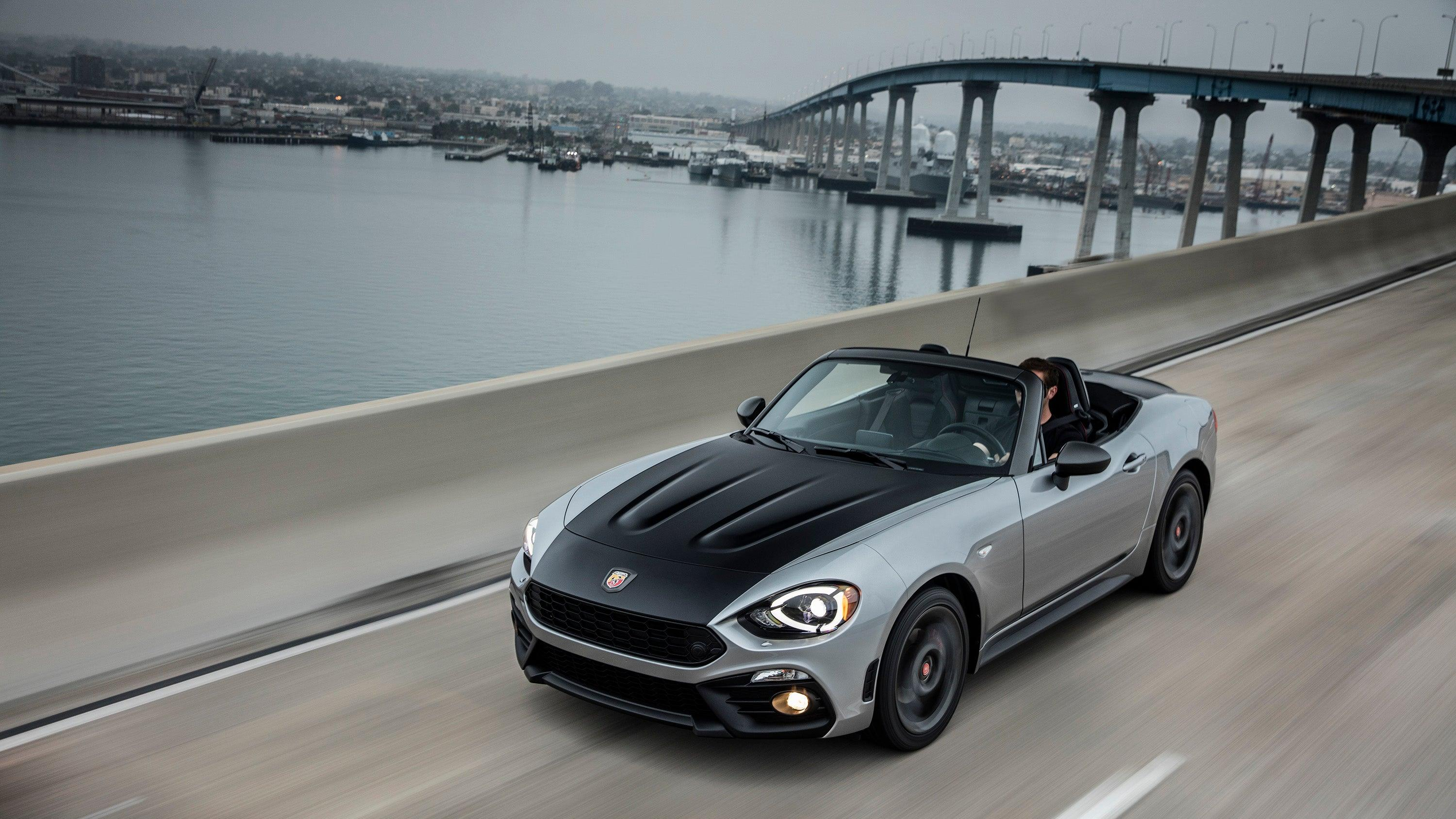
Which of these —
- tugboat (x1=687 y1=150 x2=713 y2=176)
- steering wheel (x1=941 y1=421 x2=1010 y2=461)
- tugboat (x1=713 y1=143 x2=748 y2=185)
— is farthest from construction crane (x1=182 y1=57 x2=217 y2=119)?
steering wheel (x1=941 y1=421 x2=1010 y2=461)

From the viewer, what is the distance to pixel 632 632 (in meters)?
4.00

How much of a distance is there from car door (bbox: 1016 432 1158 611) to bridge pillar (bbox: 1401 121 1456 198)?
67.7 metres

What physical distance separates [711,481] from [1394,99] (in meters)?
68.1

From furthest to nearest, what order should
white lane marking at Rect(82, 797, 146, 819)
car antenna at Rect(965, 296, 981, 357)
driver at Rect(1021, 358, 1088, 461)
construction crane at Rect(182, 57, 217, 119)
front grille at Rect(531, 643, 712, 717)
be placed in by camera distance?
construction crane at Rect(182, 57, 217, 119) → car antenna at Rect(965, 296, 981, 357) → driver at Rect(1021, 358, 1088, 461) → front grille at Rect(531, 643, 712, 717) → white lane marking at Rect(82, 797, 146, 819)

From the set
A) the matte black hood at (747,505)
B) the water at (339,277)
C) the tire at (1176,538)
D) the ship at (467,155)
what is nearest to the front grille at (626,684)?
the matte black hood at (747,505)

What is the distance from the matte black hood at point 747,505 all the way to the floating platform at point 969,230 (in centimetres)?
9651

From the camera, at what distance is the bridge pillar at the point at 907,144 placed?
124m

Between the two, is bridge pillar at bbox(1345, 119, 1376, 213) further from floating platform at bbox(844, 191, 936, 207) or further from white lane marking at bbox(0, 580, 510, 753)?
white lane marking at bbox(0, 580, 510, 753)

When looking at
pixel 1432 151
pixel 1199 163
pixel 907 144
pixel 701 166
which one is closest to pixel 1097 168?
pixel 1199 163

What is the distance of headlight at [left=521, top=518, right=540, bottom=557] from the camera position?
4.61 metres

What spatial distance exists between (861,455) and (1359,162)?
82864 millimetres

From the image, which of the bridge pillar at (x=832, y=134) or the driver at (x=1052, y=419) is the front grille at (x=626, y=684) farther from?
the bridge pillar at (x=832, y=134)

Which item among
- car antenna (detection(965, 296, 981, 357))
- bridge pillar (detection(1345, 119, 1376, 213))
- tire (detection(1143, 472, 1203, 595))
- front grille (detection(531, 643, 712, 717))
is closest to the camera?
front grille (detection(531, 643, 712, 717))

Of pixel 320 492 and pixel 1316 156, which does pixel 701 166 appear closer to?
pixel 1316 156
